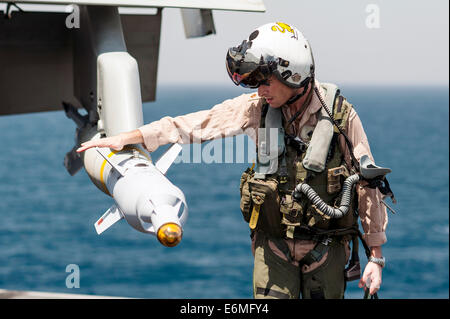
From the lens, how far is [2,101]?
10180mm

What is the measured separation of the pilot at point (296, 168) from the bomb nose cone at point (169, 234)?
35.1 inches

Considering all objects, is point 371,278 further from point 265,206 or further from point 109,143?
point 109,143

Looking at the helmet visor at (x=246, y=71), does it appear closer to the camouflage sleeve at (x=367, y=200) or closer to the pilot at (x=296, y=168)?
the pilot at (x=296, y=168)

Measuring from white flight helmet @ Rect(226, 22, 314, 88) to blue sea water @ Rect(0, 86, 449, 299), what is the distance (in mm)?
63325

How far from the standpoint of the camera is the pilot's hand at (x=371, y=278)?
6.17 meters

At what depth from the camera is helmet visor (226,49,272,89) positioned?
Result: 5910mm

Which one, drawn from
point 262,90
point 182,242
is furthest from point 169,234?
point 182,242

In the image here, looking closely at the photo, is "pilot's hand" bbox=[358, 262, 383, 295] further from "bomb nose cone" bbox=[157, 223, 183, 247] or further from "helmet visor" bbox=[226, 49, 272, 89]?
"helmet visor" bbox=[226, 49, 272, 89]

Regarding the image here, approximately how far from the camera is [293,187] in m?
6.31

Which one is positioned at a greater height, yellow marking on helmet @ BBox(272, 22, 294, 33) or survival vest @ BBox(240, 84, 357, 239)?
yellow marking on helmet @ BBox(272, 22, 294, 33)

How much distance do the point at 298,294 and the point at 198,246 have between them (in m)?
105

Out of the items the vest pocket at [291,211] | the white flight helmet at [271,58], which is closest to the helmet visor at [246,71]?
the white flight helmet at [271,58]

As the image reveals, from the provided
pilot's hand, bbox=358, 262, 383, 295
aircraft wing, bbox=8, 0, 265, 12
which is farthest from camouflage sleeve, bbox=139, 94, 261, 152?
aircraft wing, bbox=8, 0, 265, 12
